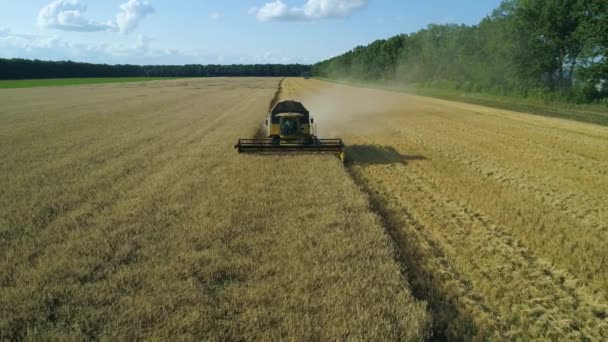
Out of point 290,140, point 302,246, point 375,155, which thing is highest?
point 290,140

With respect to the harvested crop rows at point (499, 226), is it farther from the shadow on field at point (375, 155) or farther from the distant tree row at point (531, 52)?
the distant tree row at point (531, 52)

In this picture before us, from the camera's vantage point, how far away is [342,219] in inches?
297

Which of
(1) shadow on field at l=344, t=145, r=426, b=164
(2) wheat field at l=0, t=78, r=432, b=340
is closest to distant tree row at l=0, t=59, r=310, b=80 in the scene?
(1) shadow on field at l=344, t=145, r=426, b=164

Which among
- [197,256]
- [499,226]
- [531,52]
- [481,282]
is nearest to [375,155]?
[499,226]

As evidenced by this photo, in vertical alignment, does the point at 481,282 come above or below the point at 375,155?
above

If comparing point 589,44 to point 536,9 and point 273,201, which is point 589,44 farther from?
point 273,201

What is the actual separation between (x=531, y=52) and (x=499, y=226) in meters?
39.4

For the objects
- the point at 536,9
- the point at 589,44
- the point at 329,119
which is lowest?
the point at 329,119

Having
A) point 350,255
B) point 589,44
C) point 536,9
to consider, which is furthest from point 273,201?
point 536,9

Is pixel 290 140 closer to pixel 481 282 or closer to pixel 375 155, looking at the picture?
pixel 375 155

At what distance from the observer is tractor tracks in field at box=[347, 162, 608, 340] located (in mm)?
4727

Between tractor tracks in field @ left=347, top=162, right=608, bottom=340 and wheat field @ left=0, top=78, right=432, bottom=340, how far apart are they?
0.45m

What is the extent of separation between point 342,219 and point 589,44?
33580 mm

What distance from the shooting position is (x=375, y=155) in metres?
14.7
